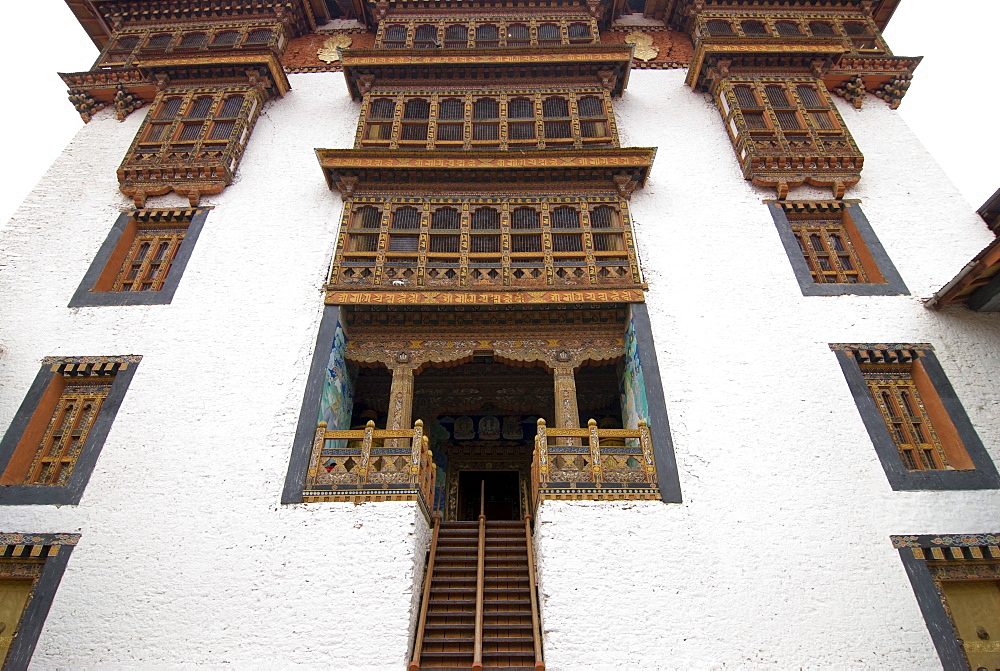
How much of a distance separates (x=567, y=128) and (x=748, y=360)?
5475 millimetres

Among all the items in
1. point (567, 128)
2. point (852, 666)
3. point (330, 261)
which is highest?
point (567, 128)

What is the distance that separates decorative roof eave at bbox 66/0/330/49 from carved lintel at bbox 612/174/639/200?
29.3ft

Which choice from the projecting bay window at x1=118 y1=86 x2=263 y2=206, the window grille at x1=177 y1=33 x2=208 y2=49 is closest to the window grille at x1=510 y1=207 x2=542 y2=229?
the projecting bay window at x1=118 y1=86 x2=263 y2=206

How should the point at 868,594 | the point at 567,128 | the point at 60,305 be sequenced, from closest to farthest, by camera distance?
the point at 868,594 → the point at 60,305 → the point at 567,128

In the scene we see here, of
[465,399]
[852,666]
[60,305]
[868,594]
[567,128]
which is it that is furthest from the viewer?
[567,128]

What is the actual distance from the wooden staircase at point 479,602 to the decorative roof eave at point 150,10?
12268 mm

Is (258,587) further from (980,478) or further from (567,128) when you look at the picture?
(567,128)

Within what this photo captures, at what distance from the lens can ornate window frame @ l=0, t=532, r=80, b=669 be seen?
653cm

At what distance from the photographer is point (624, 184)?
34.1 ft

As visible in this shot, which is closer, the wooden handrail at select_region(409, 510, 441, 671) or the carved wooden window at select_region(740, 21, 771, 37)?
the wooden handrail at select_region(409, 510, 441, 671)

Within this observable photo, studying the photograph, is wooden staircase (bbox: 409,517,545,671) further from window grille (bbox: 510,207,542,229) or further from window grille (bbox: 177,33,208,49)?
window grille (bbox: 177,33,208,49)

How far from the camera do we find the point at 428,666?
6.22 m

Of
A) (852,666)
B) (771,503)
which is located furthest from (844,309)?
(852,666)

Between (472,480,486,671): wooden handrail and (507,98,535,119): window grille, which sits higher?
(507,98,535,119): window grille
